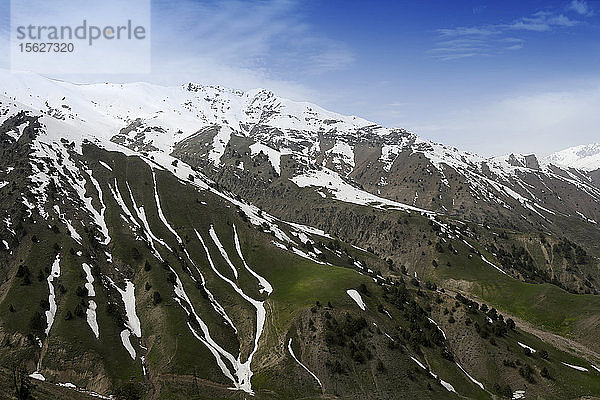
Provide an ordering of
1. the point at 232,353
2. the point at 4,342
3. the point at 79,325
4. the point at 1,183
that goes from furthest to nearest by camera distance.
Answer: the point at 1,183, the point at 232,353, the point at 79,325, the point at 4,342

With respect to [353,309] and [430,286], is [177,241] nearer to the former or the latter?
[353,309]

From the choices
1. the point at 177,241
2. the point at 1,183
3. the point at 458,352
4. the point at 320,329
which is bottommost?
the point at 458,352

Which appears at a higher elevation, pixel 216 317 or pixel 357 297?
pixel 357 297

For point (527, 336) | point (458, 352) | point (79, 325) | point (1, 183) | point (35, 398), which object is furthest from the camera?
point (1, 183)

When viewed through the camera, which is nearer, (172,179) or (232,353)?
(232,353)

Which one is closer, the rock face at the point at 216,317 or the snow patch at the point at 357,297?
the rock face at the point at 216,317

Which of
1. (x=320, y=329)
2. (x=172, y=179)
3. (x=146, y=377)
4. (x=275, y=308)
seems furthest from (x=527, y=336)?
(x=172, y=179)

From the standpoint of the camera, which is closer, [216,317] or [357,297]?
[216,317]

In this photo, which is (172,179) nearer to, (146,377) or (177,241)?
(177,241)

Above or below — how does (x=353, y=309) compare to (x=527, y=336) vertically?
above

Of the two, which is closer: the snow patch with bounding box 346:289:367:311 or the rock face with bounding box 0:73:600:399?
the rock face with bounding box 0:73:600:399
